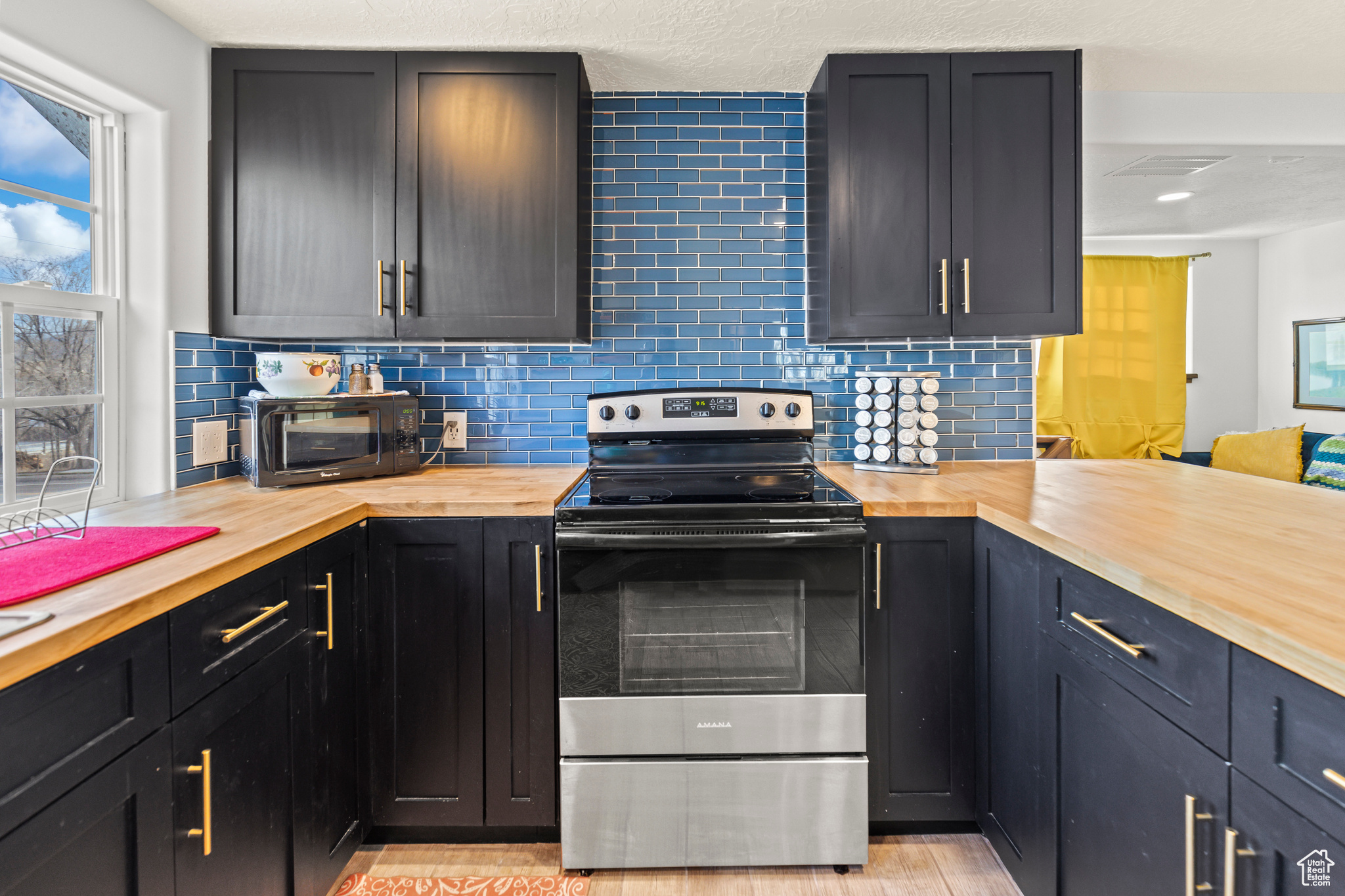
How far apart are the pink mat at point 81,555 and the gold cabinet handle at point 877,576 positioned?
148cm

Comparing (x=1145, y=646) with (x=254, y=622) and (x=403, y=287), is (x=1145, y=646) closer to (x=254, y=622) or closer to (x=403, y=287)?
(x=254, y=622)

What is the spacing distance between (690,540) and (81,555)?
A: 1154 mm

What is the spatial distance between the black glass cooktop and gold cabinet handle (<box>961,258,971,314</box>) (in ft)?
2.26

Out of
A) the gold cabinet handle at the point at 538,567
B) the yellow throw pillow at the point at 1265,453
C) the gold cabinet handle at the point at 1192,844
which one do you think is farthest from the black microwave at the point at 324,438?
the yellow throw pillow at the point at 1265,453

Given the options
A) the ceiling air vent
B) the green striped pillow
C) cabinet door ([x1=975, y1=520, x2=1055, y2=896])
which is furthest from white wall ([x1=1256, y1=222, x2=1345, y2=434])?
cabinet door ([x1=975, y1=520, x2=1055, y2=896])

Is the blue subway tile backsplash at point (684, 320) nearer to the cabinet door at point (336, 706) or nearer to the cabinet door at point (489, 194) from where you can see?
the cabinet door at point (489, 194)

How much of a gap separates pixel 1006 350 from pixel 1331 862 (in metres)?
1.89

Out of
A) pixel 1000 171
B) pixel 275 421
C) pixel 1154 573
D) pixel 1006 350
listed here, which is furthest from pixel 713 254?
pixel 1154 573

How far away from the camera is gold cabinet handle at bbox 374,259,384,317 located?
6.48 feet

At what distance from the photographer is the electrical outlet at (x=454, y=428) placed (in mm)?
2338

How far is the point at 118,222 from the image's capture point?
1784 millimetres

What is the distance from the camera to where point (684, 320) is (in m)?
2.36

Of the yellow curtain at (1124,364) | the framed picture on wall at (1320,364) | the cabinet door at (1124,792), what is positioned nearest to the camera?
the cabinet door at (1124,792)

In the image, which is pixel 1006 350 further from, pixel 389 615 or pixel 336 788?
pixel 336 788
